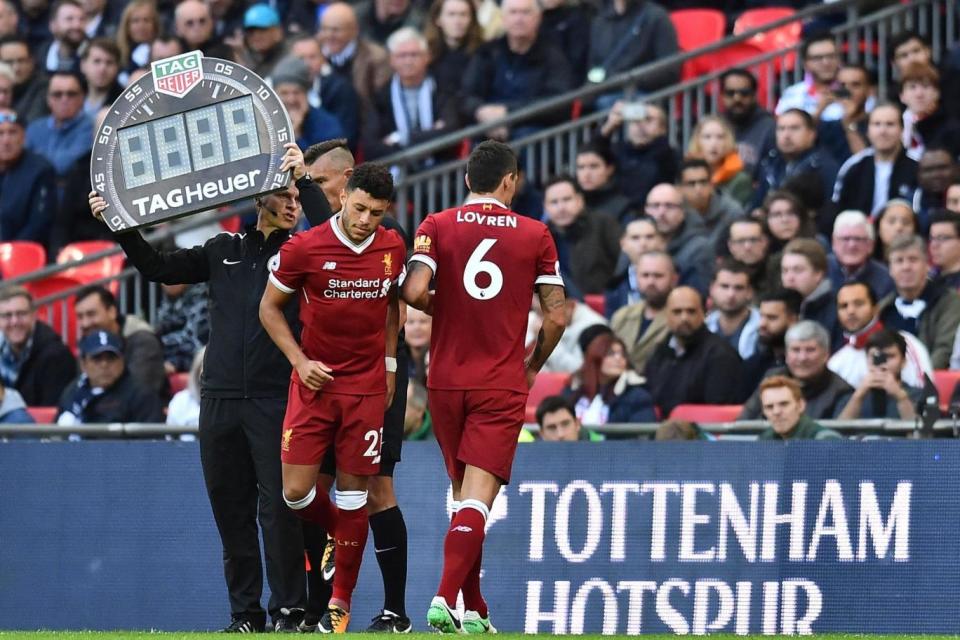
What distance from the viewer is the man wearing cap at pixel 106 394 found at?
14.3 meters

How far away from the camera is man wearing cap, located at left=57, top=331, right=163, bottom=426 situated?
14.3 meters

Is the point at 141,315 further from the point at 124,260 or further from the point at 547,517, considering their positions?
the point at 547,517

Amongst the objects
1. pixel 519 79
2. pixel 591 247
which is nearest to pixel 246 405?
pixel 591 247

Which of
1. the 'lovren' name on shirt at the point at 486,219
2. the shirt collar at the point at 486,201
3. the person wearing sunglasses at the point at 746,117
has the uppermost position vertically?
the person wearing sunglasses at the point at 746,117

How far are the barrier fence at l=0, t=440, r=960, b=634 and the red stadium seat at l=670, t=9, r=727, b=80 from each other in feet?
24.7

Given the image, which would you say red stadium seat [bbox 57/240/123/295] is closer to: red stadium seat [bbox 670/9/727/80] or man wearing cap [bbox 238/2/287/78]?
man wearing cap [bbox 238/2/287/78]

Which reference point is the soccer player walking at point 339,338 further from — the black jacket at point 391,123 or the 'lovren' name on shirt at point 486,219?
the black jacket at point 391,123

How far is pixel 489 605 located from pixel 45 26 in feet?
37.5

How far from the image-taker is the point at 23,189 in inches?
713

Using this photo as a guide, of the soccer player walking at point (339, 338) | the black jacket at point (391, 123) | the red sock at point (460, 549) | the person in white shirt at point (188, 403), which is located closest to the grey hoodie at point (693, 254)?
the black jacket at point (391, 123)

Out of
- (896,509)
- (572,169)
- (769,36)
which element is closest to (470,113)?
(572,169)

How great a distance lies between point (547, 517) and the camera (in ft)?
38.5

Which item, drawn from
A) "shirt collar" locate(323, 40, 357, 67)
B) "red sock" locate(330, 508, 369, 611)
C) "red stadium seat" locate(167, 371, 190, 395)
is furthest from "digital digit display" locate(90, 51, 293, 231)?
"shirt collar" locate(323, 40, 357, 67)

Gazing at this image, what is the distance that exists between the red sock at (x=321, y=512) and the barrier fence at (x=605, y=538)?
202 cm
